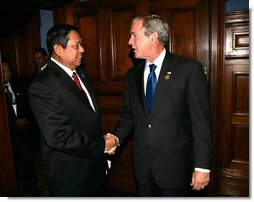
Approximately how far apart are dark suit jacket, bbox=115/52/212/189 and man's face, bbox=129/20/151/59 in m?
0.16

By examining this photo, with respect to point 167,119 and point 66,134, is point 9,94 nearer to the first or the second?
point 66,134

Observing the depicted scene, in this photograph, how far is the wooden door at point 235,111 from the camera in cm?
261

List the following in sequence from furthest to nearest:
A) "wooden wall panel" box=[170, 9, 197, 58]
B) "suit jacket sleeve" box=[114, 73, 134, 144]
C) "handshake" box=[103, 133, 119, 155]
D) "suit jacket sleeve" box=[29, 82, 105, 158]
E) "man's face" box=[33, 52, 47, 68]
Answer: "man's face" box=[33, 52, 47, 68] < "wooden wall panel" box=[170, 9, 197, 58] < "suit jacket sleeve" box=[114, 73, 134, 144] < "handshake" box=[103, 133, 119, 155] < "suit jacket sleeve" box=[29, 82, 105, 158]

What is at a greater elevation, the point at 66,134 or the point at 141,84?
the point at 141,84

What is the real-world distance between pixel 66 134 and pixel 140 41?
840mm

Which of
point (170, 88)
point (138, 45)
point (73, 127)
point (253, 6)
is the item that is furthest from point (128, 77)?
point (253, 6)

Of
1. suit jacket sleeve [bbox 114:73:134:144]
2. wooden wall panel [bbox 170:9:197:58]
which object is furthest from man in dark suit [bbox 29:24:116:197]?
wooden wall panel [bbox 170:9:197:58]

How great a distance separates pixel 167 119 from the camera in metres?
1.75

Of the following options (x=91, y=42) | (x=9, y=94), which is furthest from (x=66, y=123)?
(x=9, y=94)

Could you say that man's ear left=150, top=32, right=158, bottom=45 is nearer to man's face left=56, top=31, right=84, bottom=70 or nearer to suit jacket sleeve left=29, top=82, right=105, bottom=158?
man's face left=56, top=31, right=84, bottom=70

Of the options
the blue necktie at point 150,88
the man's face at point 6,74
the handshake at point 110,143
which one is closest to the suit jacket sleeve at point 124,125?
the handshake at point 110,143

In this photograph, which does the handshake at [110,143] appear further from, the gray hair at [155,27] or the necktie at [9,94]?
the necktie at [9,94]

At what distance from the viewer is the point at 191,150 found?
72.4 inches

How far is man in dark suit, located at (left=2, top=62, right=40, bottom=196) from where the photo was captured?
3373mm
